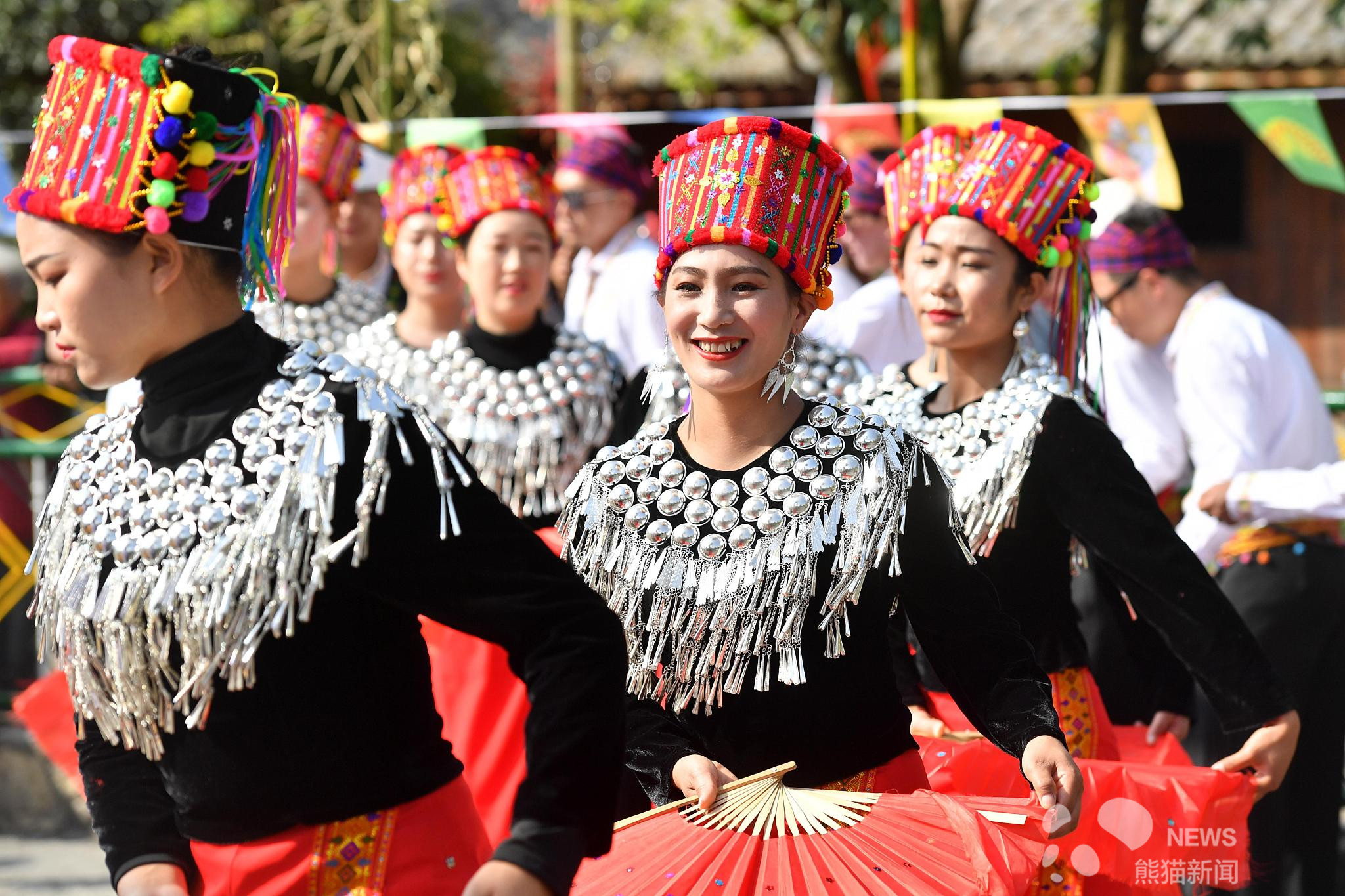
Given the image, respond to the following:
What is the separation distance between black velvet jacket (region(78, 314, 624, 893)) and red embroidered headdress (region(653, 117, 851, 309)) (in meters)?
0.78

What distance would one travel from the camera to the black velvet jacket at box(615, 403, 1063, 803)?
8.20ft

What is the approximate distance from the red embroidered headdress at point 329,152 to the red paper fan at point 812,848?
3408mm

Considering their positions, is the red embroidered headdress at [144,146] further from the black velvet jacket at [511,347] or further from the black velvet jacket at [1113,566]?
the black velvet jacket at [511,347]

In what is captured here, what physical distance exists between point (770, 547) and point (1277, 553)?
7.63ft

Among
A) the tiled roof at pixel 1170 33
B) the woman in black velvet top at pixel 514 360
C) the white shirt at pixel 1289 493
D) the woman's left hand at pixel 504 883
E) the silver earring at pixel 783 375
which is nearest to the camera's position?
the woman's left hand at pixel 504 883

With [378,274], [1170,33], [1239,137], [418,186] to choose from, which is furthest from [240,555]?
[1239,137]

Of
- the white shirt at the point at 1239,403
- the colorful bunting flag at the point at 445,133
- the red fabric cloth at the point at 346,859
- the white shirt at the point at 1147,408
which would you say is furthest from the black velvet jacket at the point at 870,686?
the colorful bunting flag at the point at 445,133

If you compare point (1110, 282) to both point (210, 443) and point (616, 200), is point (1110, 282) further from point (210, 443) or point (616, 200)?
point (210, 443)

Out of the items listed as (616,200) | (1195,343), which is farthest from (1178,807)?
(616,200)

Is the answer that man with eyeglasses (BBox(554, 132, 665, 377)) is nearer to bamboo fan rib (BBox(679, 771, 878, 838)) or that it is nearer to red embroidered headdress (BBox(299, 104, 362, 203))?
red embroidered headdress (BBox(299, 104, 362, 203))

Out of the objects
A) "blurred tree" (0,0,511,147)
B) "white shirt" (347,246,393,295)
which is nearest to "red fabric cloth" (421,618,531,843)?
"white shirt" (347,246,393,295)

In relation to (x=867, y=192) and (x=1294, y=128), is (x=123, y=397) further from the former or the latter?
(x=1294, y=128)

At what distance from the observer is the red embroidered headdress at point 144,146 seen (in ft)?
6.51

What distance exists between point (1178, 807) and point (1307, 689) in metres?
1.56
